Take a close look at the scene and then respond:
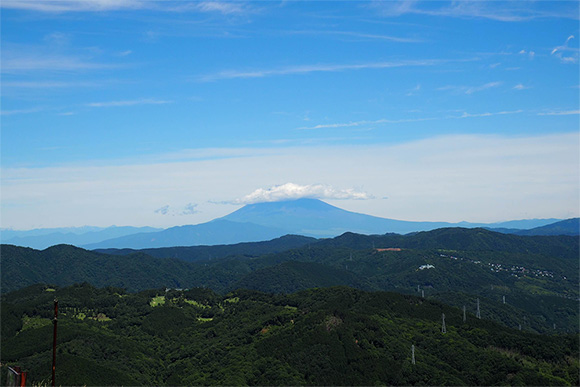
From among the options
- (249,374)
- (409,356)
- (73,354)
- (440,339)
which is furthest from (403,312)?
(73,354)

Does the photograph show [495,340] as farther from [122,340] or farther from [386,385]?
[122,340]

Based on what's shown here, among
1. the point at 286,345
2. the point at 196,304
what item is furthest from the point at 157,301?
the point at 286,345

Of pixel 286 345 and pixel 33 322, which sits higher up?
pixel 33 322

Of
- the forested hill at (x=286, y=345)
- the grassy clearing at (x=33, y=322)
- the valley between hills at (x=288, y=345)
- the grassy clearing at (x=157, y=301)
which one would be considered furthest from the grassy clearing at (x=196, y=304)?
the grassy clearing at (x=33, y=322)

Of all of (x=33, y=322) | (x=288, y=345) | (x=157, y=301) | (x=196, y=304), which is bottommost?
(x=288, y=345)

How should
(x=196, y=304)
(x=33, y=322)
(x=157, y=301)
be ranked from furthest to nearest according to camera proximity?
1. (x=196, y=304)
2. (x=157, y=301)
3. (x=33, y=322)

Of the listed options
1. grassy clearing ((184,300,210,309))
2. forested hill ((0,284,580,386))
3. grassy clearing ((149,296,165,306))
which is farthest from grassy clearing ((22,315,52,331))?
grassy clearing ((184,300,210,309))

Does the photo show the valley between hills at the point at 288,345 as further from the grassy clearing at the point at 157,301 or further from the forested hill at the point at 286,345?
the grassy clearing at the point at 157,301

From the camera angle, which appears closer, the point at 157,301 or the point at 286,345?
the point at 286,345

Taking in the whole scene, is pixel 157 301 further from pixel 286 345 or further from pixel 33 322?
pixel 286 345
